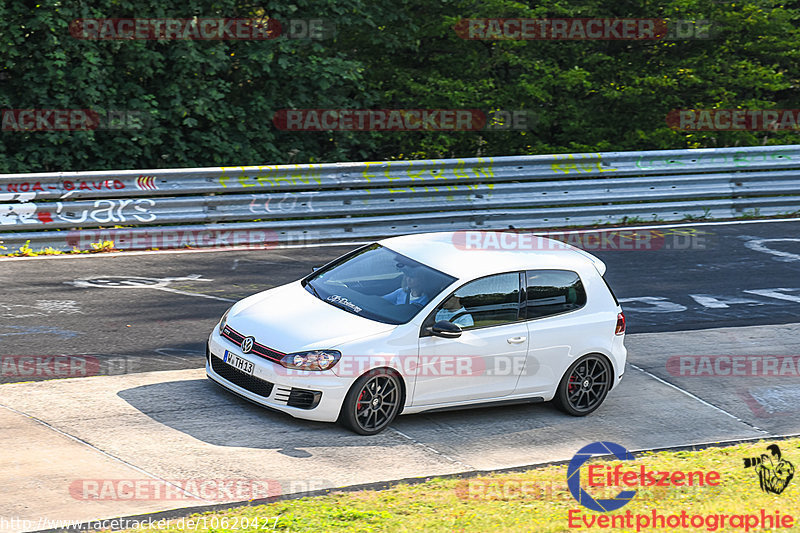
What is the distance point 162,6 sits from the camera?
52.7 ft

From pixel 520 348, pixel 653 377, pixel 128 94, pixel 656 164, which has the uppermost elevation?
pixel 128 94

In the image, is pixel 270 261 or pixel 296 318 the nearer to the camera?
pixel 296 318

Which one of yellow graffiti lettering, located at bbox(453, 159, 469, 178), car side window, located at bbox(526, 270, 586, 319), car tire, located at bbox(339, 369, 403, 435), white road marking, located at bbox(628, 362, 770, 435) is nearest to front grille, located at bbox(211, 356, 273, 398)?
car tire, located at bbox(339, 369, 403, 435)

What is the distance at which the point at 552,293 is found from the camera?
31.3 ft

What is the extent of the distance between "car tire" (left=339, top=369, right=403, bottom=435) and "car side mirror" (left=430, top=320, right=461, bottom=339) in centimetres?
52

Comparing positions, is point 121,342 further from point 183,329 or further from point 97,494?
point 97,494

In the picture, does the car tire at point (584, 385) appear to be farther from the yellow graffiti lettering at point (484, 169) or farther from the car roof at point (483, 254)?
the yellow graffiti lettering at point (484, 169)

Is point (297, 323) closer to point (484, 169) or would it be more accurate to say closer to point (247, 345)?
point (247, 345)

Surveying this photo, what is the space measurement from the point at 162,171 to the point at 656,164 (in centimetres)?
850

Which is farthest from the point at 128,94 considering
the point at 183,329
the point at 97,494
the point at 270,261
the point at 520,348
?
the point at 97,494

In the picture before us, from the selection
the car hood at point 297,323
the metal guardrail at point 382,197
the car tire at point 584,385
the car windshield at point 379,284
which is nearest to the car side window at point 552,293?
the car tire at point 584,385

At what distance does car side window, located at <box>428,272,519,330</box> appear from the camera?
29.4ft

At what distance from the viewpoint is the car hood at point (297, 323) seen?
852 centimetres

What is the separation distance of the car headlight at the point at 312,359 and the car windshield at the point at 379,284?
0.65 m
